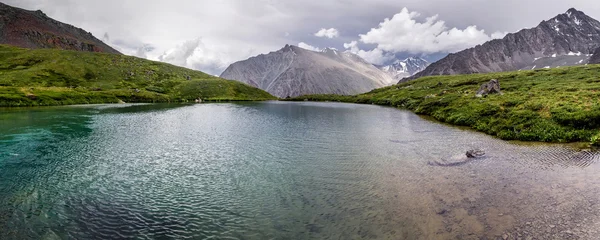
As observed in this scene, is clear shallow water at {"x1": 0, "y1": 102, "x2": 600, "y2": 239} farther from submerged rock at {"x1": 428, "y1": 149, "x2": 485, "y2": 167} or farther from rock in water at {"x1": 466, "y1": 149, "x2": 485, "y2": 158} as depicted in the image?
submerged rock at {"x1": 428, "y1": 149, "x2": 485, "y2": 167}

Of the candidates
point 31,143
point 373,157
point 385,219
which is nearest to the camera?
point 385,219

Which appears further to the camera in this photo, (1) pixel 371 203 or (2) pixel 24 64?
(2) pixel 24 64

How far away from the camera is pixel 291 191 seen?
81.6ft

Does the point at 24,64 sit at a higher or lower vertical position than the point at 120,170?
higher

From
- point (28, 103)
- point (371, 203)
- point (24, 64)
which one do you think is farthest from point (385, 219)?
point (24, 64)

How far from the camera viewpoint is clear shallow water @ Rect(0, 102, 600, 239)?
18.1 m

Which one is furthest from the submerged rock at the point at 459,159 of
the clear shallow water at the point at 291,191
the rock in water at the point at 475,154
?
the clear shallow water at the point at 291,191

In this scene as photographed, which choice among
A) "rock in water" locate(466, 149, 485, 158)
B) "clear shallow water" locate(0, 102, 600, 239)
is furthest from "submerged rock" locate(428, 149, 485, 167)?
"clear shallow water" locate(0, 102, 600, 239)

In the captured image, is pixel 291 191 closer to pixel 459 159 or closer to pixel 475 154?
pixel 459 159

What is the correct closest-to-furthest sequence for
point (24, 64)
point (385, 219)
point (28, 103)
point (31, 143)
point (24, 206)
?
point (385, 219)
point (24, 206)
point (31, 143)
point (28, 103)
point (24, 64)

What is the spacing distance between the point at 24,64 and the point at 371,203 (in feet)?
850

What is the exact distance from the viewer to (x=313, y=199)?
914 inches

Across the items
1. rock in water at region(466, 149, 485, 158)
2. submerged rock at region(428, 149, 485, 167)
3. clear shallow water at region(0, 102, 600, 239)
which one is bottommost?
clear shallow water at region(0, 102, 600, 239)

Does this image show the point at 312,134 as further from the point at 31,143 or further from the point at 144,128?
the point at 31,143
